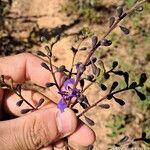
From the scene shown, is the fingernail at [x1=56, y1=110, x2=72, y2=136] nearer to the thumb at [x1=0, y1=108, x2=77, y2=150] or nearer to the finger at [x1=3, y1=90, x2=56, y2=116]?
the thumb at [x1=0, y1=108, x2=77, y2=150]

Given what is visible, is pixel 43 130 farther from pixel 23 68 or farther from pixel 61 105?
pixel 23 68

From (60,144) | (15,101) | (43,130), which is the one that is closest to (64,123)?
(43,130)

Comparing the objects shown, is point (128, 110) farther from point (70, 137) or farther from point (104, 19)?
point (70, 137)

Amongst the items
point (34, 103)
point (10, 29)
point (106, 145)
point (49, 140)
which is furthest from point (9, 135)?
point (10, 29)

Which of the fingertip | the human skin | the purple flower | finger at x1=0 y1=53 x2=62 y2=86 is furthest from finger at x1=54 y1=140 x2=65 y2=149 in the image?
finger at x1=0 y1=53 x2=62 y2=86

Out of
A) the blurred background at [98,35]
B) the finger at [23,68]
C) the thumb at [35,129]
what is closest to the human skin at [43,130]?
the thumb at [35,129]
